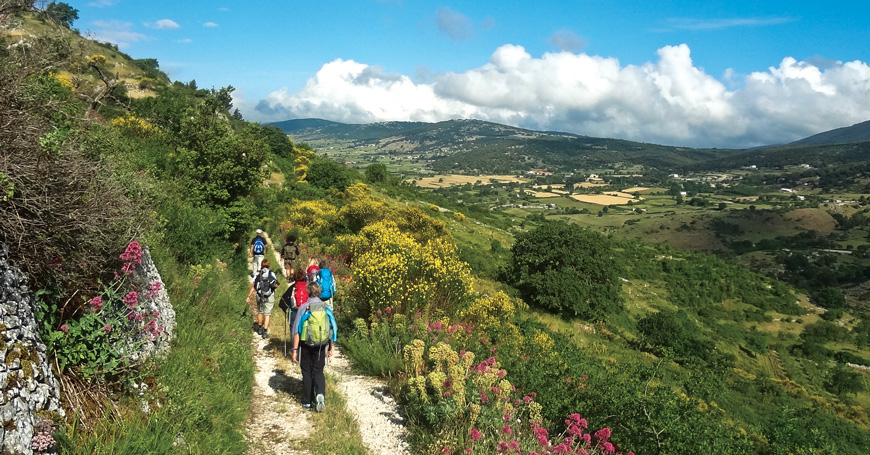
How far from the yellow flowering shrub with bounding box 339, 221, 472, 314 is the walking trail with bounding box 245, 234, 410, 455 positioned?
157cm

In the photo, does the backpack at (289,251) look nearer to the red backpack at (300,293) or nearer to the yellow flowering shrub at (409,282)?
the yellow flowering shrub at (409,282)

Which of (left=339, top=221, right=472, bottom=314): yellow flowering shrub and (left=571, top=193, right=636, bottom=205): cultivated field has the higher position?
(left=339, top=221, right=472, bottom=314): yellow flowering shrub

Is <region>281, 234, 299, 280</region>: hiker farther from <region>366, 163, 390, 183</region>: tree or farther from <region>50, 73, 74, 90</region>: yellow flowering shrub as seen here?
<region>366, 163, 390, 183</region>: tree

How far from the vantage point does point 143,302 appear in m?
5.00

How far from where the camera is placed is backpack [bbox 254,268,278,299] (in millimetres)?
9438

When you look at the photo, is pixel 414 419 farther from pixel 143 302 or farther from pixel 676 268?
pixel 676 268

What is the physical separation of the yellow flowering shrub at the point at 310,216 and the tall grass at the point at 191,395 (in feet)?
42.3

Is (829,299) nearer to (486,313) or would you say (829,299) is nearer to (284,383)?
(486,313)

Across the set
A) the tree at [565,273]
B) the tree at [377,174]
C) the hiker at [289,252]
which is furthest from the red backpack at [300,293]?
the tree at [377,174]

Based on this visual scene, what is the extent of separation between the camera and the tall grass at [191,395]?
12.8 feet

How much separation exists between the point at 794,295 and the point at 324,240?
63.2 m

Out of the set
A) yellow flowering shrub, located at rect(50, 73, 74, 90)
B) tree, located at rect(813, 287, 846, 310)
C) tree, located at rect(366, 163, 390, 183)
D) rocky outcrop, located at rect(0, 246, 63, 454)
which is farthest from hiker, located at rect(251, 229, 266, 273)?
tree, located at rect(813, 287, 846, 310)

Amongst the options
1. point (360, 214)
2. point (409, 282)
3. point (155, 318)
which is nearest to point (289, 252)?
point (409, 282)

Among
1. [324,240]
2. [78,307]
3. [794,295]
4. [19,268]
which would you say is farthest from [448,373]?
[794,295]
